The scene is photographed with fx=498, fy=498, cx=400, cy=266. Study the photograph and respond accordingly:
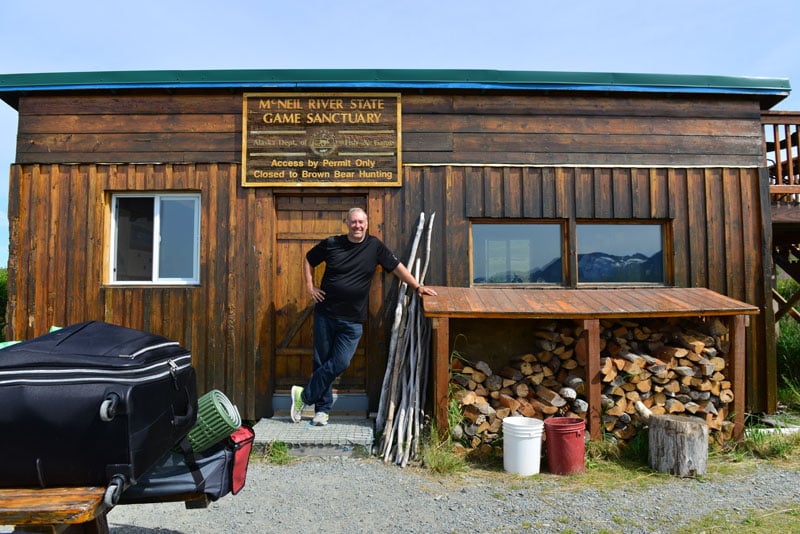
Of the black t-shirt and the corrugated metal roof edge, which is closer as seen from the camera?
the black t-shirt

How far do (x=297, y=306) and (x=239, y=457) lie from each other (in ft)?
10.5

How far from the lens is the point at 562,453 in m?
4.32

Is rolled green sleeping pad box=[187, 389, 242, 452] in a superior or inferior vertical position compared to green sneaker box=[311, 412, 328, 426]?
superior

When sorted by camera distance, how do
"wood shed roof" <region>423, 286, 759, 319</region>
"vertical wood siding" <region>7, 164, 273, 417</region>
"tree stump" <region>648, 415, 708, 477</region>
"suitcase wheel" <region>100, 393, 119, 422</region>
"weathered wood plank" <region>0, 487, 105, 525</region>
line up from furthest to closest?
"vertical wood siding" <region>7, 164, 273, 417</region>, "wood shed roof" <region>423, 286, 759, 319</region>, "tree stump" <region>648, 415, 708, 477</region>, "suitcase wheel" <region>100, 393, 119, 422</region>, "weathered wood plank" <region>0, 487, 105, 525</region>

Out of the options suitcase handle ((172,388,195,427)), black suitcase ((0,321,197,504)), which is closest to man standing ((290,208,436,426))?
suitcase handle ((172,388,195,427))

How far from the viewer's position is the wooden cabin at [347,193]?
18.5 feet

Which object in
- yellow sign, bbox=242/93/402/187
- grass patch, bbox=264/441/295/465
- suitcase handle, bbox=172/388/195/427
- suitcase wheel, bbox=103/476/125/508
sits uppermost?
yellow sign, bbox=242/93/402/187

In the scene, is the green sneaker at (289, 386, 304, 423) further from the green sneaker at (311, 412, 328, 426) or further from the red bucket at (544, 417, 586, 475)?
the red bucket at (544, 417, 586, 475)

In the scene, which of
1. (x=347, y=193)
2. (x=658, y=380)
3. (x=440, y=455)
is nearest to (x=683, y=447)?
(x=658, y=380)

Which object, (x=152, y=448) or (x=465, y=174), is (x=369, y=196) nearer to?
(x=465, y=174)

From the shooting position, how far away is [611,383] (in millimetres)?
4855

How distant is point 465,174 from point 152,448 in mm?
4538

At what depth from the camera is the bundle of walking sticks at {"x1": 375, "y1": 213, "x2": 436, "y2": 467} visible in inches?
182

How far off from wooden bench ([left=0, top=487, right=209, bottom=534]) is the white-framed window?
415 centimetres
